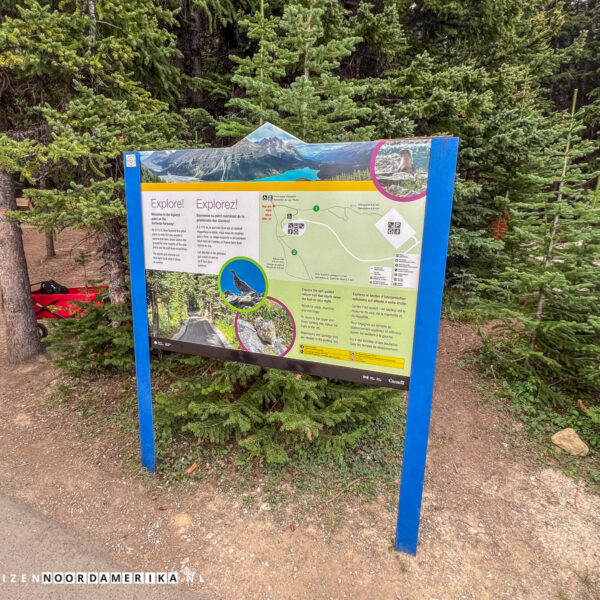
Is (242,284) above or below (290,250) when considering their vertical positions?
below

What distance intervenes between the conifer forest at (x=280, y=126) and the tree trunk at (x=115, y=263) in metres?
0.02

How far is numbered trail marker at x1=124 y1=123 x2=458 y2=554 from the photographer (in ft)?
7.12

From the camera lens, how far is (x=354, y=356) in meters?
2.45

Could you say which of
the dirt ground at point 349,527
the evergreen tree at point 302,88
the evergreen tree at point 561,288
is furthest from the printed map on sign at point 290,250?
the evergreen tree at point 561,288

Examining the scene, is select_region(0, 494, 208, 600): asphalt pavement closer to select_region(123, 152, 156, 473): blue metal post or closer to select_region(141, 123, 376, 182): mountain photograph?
select_region(123, 152, 156, 473): blue metal post

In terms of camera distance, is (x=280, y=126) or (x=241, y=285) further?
(x=280, y=126)

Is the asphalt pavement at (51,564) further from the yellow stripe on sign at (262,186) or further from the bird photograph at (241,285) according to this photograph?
the yellow stripe on sign at (262,186)

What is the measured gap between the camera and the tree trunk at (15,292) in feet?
16.8

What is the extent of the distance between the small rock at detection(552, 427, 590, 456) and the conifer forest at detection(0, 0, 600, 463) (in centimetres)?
19

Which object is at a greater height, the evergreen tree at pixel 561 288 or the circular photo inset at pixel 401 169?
the circular photo inset at pixel 401 169

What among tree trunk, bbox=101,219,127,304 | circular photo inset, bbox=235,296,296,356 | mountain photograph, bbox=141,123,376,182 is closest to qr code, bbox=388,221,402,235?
mountain photograph, bbox=141,123,376,182

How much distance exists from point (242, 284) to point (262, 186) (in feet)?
2.37

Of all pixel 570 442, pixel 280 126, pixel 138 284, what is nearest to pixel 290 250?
pixel 138 284

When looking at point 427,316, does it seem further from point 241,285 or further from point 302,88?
point 302,88
